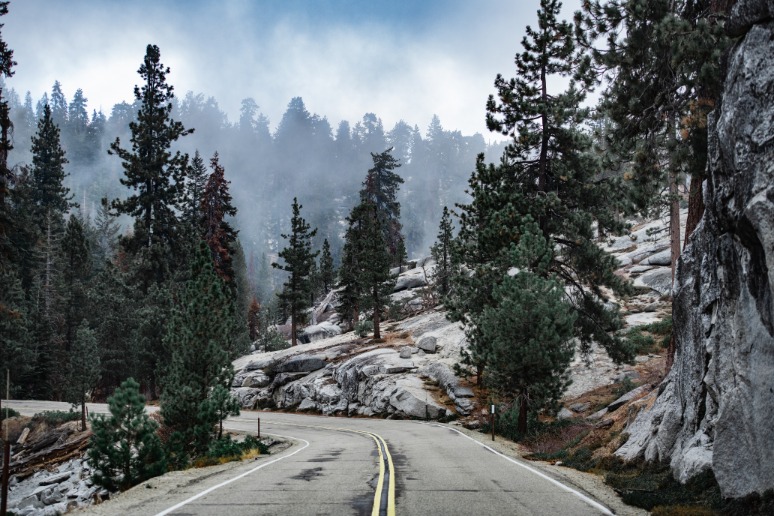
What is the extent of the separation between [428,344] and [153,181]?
2712 cm

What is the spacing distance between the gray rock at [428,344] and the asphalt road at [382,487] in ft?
65.0

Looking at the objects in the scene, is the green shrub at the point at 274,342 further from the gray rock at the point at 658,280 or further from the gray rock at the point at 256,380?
the gray rock at the point at 658,280

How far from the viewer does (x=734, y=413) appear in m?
8.81

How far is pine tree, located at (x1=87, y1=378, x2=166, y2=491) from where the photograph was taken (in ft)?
50.0

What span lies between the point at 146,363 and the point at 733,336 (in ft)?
146

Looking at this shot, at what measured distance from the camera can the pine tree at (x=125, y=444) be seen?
15242 mm

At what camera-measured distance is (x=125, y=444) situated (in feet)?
51.3

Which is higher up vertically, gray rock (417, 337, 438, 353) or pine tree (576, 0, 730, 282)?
pine tree (576, 0, 730, 282)

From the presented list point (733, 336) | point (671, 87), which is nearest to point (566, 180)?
point (671, 87)

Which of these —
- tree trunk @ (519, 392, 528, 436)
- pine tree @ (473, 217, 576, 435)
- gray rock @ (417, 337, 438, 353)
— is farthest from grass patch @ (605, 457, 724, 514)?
gray rock @ (417, 337, 438, 353)

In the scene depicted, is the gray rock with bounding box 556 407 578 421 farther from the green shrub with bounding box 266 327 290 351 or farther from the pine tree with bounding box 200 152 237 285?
the green shrub with bounding box 266 327 290 351

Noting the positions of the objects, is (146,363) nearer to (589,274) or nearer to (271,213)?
(589,274)

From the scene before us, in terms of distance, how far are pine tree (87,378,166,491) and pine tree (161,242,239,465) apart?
135 inches

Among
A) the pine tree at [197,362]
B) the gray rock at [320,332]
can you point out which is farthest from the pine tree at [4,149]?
the gray rock at [320,332]
